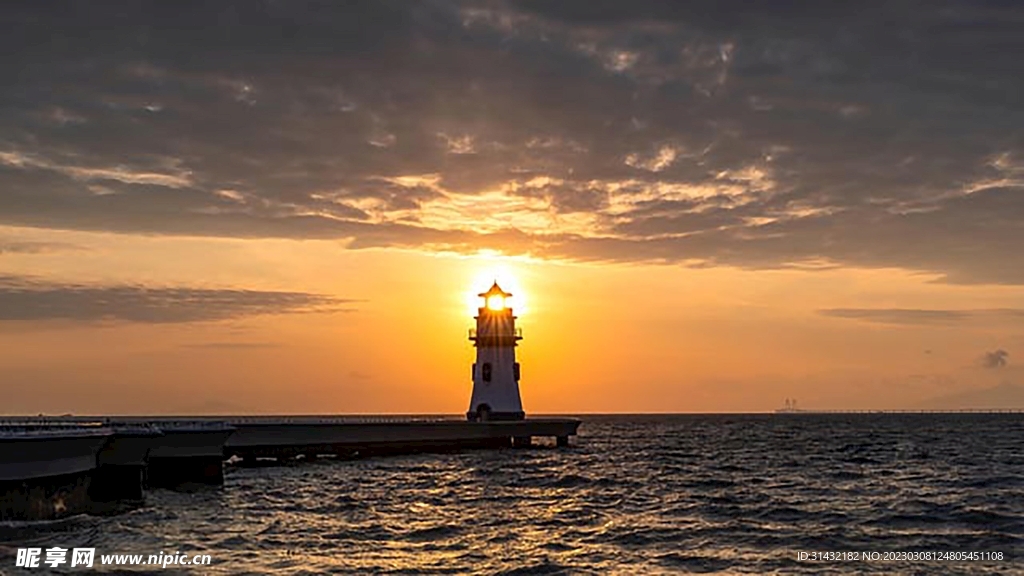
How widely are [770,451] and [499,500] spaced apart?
5377 centimetres

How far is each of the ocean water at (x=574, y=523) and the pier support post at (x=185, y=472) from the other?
Result: 155 cm

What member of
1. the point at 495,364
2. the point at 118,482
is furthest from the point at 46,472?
the point at 495,364

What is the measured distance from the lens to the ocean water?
98.5 ft

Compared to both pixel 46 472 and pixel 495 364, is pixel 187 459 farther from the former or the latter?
pixel 495 364

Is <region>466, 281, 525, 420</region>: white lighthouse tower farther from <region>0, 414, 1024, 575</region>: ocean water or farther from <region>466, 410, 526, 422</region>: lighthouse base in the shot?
<region>0, 414, 1024, 575</region>: ocean water

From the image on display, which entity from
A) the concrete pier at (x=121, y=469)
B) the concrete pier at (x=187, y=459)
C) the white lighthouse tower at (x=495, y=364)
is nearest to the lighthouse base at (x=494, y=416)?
the white lighthouse tower at (x=495, y=364)

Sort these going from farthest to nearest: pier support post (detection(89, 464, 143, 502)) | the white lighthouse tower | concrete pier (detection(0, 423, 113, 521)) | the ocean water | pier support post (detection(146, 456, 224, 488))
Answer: the white lighthouse tower < pier support post (detection(146, 456, 224, 488)) < pier support post (detection(89, 464, 143, 502)) < concrete pier (detection(0, 423, 113, 521)) < the ocean water

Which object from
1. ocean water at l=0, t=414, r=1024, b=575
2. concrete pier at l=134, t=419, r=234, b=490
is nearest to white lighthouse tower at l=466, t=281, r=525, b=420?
ocean water at l=0, t=414, r=1024, b=575

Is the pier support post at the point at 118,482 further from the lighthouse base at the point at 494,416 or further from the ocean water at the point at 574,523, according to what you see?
the lighthouse base at the point at 494,416

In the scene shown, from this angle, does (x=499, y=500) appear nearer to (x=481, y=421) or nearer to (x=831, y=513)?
(x=831, y=513)

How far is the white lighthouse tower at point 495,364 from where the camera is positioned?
315 feet

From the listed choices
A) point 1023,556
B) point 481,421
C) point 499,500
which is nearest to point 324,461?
point 481,421

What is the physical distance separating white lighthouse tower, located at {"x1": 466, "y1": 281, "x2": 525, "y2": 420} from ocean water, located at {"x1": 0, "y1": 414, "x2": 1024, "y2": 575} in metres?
27.7

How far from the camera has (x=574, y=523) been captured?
3922 centimetres
